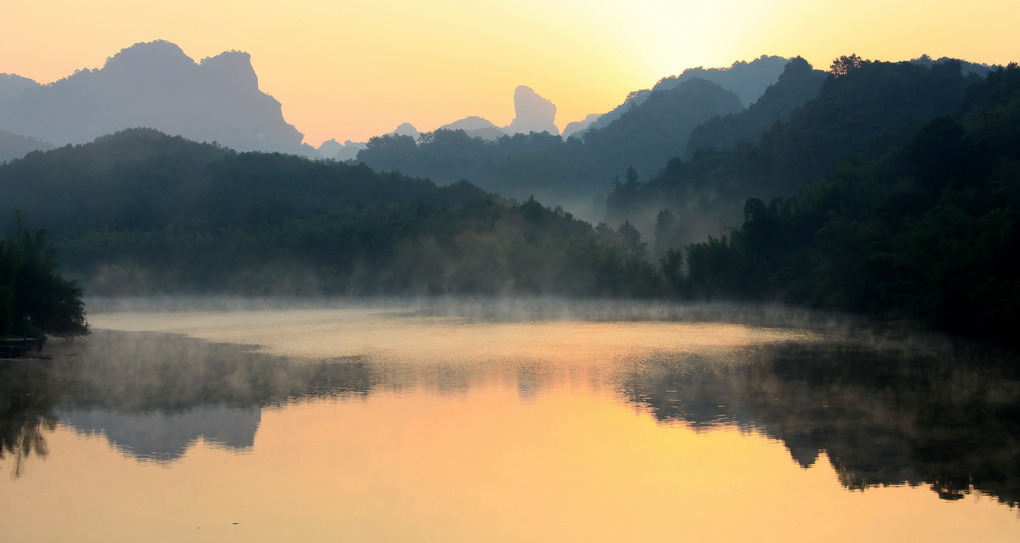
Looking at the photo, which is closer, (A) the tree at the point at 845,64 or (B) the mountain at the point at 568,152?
(A) the tree at the point at 845,64

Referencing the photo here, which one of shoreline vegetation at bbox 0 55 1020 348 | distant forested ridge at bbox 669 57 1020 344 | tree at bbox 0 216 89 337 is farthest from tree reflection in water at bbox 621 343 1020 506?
tree at bbox 0 216 89 337

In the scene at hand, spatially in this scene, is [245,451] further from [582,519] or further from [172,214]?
[172,214]

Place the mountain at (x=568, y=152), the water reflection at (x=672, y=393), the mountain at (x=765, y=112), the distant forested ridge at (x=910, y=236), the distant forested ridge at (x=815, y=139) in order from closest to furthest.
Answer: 1. the water reflection at (x=672, y=393)
2. the distant forested ridge at (x=910, y=236)
3. the distant forested ridge at (x=815, y=139)
4. the mountain at (x=765, y=112)
5. the mountain at (x=568, y=152)

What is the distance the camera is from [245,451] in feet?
53.5

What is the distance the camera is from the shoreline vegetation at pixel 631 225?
3584cm

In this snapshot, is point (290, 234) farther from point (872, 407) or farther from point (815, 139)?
point (872, 407)

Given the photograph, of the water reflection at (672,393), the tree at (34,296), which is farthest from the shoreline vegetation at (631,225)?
the water reflection at (672,393)

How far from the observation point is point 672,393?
2178 cm

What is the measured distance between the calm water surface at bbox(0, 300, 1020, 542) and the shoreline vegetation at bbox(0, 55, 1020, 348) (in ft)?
24.7

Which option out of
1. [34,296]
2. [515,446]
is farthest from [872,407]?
[34,296]

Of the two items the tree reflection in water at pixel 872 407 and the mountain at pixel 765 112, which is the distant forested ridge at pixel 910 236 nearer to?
the tree reflection in water at pixel 872 407

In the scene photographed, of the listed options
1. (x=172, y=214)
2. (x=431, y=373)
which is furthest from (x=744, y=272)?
(x=172, y=214)

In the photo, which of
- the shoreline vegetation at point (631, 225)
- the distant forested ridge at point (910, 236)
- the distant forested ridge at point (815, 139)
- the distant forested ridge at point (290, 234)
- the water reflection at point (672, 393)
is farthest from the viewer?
the distant forested ridge at point (815, 139)

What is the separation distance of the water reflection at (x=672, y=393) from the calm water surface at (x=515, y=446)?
0.09 meters
